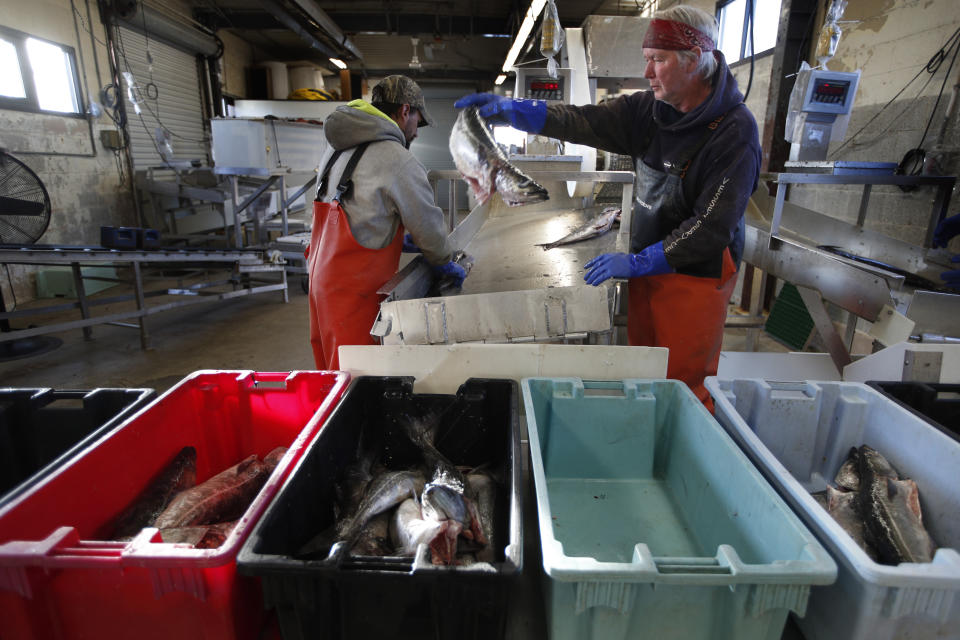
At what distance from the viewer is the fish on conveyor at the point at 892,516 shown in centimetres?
85

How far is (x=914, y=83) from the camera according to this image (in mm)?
3398

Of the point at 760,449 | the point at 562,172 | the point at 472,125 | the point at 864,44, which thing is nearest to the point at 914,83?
the point at 864,44

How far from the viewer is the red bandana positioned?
170 centimetres

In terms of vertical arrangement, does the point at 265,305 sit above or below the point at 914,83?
below

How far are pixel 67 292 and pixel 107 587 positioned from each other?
6.60 metres

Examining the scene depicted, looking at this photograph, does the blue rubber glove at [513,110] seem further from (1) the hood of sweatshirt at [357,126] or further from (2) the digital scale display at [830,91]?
(2) the digital scale display at [830,91]

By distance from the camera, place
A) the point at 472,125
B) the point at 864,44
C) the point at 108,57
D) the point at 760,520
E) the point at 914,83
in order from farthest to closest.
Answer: the point at 108,57, the point at 864,44, the point at 914,83, the point at 472,125, the point at 760,520

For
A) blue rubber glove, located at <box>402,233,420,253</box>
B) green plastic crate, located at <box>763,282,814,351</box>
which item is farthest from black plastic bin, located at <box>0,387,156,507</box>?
green plastic crate, located at <box>763,282,814,351</box>

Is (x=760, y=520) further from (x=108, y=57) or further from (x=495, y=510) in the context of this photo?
(x=108, y=57)

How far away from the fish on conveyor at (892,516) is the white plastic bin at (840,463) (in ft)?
0.20

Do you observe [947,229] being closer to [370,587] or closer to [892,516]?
[892,516]

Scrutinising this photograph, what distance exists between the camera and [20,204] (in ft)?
12.1

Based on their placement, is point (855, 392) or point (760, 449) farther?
point (855, 392)

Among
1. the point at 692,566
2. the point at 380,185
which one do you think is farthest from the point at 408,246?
the point at 692,566
